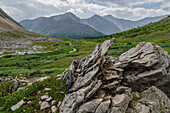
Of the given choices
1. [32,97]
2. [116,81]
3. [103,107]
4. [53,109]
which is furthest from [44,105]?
[116,81]

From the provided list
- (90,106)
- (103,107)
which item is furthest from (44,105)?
(103,107)

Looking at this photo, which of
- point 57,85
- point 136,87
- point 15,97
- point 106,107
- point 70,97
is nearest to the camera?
point 106,107

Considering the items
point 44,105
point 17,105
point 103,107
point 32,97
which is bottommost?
point 17,105

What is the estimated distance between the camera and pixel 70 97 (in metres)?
14.3

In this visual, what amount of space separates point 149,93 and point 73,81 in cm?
1291

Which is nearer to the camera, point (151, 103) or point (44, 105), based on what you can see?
point (151, 103)

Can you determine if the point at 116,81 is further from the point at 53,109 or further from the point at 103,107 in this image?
the point at 53,109

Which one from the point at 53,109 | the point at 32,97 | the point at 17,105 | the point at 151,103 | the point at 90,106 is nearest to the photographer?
the point at 90,106

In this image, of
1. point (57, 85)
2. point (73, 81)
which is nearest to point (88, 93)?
point (73, 81)

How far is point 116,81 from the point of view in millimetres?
15148

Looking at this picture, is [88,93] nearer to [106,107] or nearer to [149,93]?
[106,107]

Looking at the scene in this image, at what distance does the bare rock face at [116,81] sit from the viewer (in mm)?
12766

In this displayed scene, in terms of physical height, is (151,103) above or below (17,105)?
above

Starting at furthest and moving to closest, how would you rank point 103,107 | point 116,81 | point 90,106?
point 116,81 → point 90,106 → point 103,107
